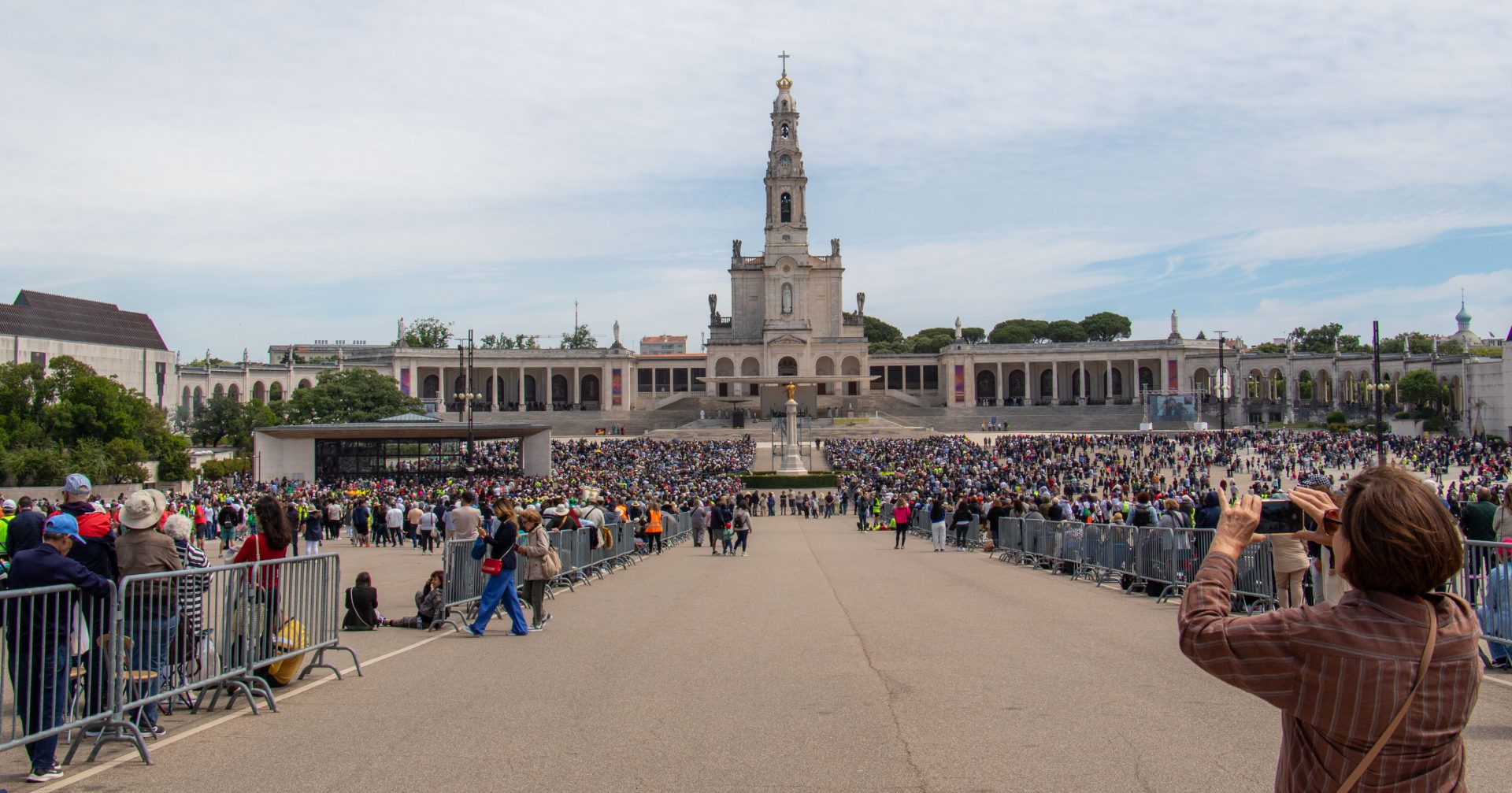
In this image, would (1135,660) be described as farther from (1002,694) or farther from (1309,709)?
(1309,709)

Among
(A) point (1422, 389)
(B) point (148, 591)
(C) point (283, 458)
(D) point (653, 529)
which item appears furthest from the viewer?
(A) point (1422, 389)

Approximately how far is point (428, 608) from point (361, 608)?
0.66 m

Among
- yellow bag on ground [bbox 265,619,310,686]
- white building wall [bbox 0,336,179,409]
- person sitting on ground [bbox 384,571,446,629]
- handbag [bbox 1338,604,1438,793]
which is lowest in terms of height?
person sitting on ground [bbox 384,571,446,629]

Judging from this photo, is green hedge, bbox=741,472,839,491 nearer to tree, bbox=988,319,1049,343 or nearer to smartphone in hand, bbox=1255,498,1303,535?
smartphone in hand, bbox=1255,498,1303,535

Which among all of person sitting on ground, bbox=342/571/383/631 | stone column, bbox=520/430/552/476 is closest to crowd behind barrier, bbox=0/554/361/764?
person sitting on ground, bbox=342/571/383/631

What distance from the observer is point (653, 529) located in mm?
22719

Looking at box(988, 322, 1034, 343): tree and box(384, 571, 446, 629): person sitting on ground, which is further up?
box(988, 322, 1034, 343): tree

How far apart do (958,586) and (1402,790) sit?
12.5 meters

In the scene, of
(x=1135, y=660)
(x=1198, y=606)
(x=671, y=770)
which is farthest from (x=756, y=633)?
(x=1198, y=606)

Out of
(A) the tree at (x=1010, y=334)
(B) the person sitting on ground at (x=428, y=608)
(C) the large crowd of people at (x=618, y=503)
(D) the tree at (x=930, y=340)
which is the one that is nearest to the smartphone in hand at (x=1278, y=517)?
(C) the large crowd of people at (x=618, y=503)

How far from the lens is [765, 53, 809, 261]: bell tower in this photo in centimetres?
9899

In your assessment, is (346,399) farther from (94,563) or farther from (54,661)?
(54,661)

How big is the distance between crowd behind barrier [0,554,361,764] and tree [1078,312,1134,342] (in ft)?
439

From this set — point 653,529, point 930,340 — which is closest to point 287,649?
point 653,529
